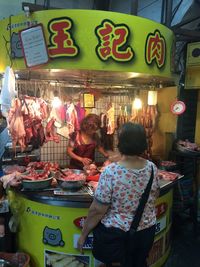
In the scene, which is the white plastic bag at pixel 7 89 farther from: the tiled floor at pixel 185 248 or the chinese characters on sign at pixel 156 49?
the tiled floor at pixel 185 248

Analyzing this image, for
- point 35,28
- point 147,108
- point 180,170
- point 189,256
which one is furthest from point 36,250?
point 147,108

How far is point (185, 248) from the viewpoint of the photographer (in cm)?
472

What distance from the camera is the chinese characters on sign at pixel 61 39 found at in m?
3.15

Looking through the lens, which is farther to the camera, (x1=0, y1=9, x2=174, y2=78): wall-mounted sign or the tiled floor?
the tiled floor

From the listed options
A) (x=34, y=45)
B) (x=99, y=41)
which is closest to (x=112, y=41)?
(x=99, y=41)

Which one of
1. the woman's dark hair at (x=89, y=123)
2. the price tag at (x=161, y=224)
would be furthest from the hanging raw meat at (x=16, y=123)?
the price tag at (x=161, y=224)

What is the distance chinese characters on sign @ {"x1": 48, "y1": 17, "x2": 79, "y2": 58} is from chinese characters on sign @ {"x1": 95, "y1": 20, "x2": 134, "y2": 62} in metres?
0.31

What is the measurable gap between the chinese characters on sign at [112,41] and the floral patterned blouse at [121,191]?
151 centimetres

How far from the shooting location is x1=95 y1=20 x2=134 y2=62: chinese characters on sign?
3196 mm

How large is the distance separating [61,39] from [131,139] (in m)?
1.62

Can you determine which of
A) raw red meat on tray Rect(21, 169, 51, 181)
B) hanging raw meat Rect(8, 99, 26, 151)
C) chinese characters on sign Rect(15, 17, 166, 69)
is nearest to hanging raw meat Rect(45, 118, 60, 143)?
hanging raw meat Rect(8, 99, 26, 151)

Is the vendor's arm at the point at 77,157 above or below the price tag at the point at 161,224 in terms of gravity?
above

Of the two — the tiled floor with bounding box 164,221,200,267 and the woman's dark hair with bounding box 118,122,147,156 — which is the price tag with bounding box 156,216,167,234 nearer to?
the tiled floor with bounding box 164,221,200,267

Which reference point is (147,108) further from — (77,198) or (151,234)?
(151,234)
